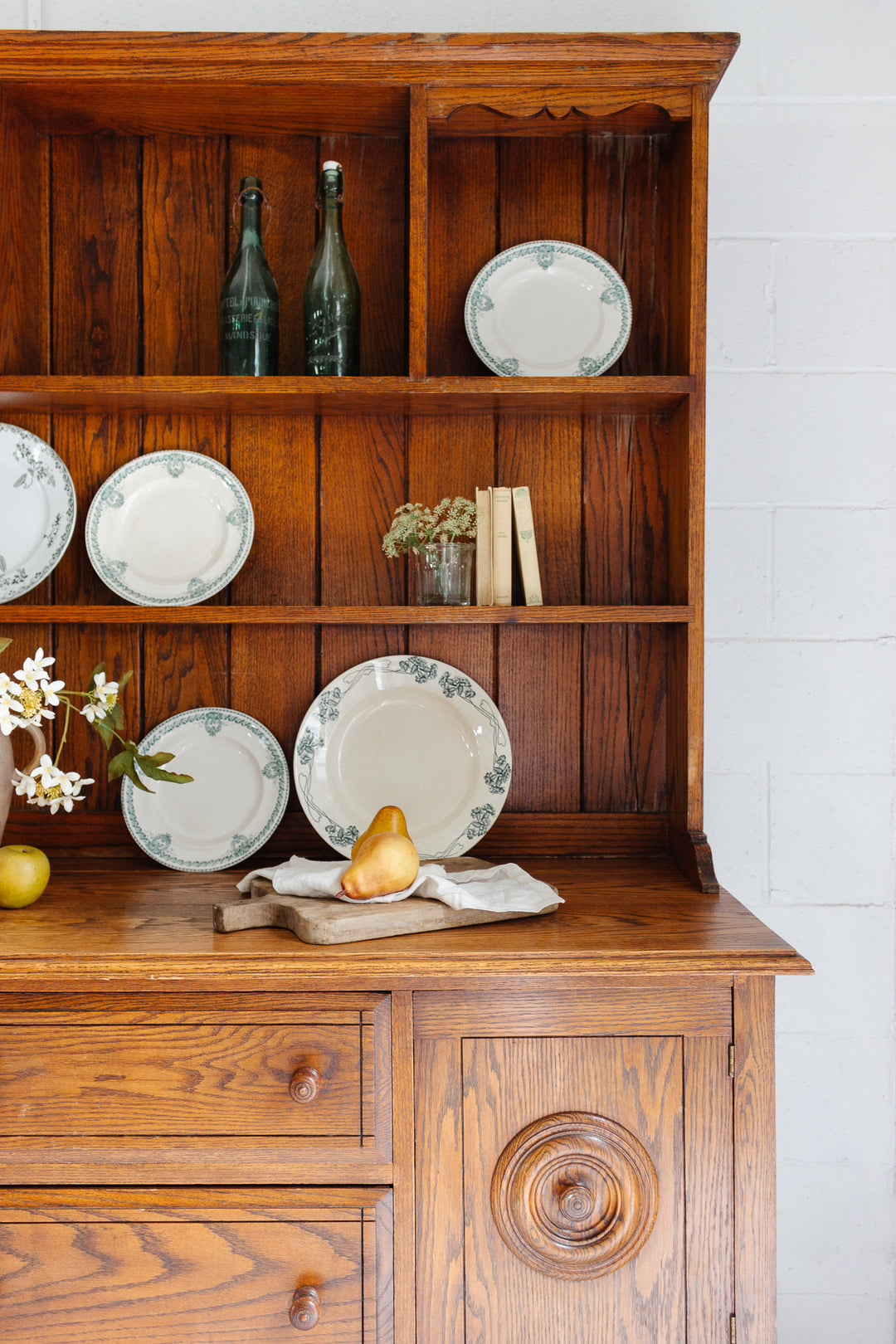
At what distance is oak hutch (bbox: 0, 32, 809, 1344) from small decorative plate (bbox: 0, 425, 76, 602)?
0.25 ft

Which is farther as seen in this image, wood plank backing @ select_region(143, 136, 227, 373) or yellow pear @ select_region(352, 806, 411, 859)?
wood plank backing @ select_region(143, 136, 227, 373)

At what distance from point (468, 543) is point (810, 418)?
0.64 meters

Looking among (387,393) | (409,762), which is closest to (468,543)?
(387,393)

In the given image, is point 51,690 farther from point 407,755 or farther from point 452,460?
point 452,460

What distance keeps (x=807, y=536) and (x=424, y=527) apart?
67cm

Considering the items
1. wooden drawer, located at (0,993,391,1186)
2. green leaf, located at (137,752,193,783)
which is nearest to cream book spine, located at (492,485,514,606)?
green leaf, located at (137,752,193,783)

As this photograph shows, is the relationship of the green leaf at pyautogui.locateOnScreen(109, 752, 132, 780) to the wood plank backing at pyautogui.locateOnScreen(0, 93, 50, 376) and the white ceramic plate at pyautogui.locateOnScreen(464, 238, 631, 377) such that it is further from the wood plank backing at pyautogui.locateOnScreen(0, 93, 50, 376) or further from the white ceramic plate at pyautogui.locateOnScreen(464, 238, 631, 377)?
the white ceramic plate at pyautogui.locateOnScreen(464, 238, 631, 377)

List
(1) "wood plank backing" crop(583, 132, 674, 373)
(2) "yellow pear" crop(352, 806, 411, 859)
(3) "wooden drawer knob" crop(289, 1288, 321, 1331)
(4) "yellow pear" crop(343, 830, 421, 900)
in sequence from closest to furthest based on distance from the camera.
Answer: (3) "wooden drawer knob" crop(289, 1288, 321, 1331) → (4) "yellow pear" crop(343, 830, 421, 900) → (2) "yellow pear" crop(352, 806, 411, 859) → (1) "wood plank backing" crop(583, 132, 674, 373)

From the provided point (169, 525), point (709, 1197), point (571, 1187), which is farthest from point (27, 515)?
point (709, 1197)

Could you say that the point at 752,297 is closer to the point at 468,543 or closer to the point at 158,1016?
the point at 468,543

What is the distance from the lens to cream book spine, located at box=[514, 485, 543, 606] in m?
1.43

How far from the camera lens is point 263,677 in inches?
61.8

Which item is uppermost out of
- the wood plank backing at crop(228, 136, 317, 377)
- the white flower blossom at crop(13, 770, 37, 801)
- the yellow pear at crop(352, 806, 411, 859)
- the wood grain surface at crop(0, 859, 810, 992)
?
the wood plank backing at crop(228, 136, 317, 377)

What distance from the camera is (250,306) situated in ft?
4.74
